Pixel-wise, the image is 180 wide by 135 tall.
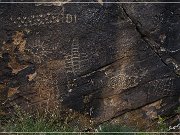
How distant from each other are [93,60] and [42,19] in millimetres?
778

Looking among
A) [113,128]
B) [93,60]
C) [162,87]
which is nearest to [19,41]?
[93,60]

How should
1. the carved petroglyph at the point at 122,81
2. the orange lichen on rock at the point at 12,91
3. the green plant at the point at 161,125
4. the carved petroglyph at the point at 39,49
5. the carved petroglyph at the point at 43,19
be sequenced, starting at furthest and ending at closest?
the green plant at the point at 161,125 < the carved petroglyph at the point at 122,81 < the orange lichen on rock at the point at 12,91 < the carved petroglyph at the point at 39,49 < the carved petroglyph at the point at 43,19

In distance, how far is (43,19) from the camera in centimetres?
514

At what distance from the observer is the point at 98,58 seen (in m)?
5.45

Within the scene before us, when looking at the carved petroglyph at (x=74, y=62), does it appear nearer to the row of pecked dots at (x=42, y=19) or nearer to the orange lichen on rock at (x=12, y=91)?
the row of pecked dots at (x=42, y=19)

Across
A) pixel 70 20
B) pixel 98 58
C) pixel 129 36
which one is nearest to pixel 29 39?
pixel 70 20

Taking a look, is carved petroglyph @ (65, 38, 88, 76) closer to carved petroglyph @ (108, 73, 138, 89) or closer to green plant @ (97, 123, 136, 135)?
carved petroglyph @ (108, 73, 138, 89)

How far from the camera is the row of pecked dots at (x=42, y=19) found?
5.10 metres

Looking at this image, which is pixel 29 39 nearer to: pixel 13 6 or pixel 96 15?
pixel 13 6

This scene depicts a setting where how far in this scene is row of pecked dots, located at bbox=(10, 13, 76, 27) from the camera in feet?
16.7

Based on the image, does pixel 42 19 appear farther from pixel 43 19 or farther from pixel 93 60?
pixel 93 60

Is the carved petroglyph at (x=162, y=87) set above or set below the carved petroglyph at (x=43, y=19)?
below

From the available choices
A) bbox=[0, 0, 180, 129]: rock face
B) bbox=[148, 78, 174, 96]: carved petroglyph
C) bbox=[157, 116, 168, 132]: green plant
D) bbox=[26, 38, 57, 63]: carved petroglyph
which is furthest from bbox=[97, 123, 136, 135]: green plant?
bbox=[26, 38, 57, 63]: carved petroglyph

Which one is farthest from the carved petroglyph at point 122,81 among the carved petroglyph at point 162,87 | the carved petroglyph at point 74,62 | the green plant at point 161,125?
the green plant at point 161,125
